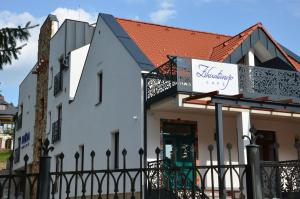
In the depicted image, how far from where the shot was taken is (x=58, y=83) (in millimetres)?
26109

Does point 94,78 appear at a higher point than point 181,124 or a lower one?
higher

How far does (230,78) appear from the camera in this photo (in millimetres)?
15617

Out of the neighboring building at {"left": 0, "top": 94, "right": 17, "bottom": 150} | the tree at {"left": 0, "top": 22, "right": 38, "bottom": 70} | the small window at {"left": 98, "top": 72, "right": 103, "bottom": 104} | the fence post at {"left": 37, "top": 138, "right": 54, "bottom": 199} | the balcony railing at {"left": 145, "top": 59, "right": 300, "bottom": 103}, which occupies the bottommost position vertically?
the fence post at {"left": 37, "top": 138, "right": 54, "bottom": 199}

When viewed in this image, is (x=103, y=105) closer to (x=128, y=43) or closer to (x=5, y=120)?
(x=128, y=43)

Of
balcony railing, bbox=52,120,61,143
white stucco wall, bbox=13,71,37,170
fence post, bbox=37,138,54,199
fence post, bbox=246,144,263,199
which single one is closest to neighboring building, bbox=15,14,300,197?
balcony railing, bbox=52,120,61,143

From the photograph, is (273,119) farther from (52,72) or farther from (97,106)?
(52,72)

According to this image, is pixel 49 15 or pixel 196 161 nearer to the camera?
pixel 196 161

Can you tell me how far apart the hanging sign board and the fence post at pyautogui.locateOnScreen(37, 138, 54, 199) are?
9167mm

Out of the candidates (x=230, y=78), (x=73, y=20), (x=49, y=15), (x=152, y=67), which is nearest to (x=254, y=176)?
(x=230, y=78)

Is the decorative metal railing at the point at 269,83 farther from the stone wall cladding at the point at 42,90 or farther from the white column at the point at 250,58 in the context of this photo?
the stone wall cladding at the point at 42,90

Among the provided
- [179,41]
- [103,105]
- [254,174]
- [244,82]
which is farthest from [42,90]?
[254,174]

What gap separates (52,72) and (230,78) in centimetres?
1524

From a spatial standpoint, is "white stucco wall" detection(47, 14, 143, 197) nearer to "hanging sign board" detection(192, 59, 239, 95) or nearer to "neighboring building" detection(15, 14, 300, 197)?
"neighboring building" detection(15, 14, 300, 197)

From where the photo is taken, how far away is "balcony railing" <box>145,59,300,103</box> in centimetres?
1505
